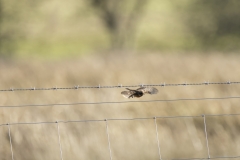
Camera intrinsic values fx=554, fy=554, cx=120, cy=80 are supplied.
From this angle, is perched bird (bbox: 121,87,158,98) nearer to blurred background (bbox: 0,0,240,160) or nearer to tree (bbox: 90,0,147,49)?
blurred background (bbox: 0,0,240,160)

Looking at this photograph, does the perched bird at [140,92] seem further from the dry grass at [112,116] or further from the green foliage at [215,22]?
the green foliage at [215,22]

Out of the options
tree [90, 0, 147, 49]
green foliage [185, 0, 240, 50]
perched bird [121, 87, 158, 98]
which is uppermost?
tree [90, 0, 147, 49]

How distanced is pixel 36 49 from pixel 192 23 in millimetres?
7428

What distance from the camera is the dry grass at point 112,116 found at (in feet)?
22.8

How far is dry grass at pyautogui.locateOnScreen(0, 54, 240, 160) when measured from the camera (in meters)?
6.95

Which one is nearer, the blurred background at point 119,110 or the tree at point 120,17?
the blurred background at point 119,110

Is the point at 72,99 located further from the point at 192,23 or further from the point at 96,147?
the point at 192,23

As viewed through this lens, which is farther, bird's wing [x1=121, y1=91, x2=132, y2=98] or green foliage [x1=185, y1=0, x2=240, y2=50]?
green foliage [x1=185, y1=0, x2=240, y2=50]

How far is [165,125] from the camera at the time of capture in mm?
7402

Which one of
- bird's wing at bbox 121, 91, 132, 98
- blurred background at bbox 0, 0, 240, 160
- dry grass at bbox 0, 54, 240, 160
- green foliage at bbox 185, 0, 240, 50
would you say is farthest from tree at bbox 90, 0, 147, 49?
bird's wing at bbox 121, 91, 132, 98

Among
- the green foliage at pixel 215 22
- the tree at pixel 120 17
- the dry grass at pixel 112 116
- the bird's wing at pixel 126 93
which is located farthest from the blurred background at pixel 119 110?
the tree at pixel 120 17

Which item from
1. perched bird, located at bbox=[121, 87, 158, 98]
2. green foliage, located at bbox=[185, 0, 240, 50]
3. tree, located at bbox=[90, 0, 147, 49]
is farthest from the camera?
tree, located at bbox=[90, 0, 147, 49]

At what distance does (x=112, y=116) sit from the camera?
24.8 ft

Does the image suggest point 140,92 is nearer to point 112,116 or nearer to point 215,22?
point 112,116
